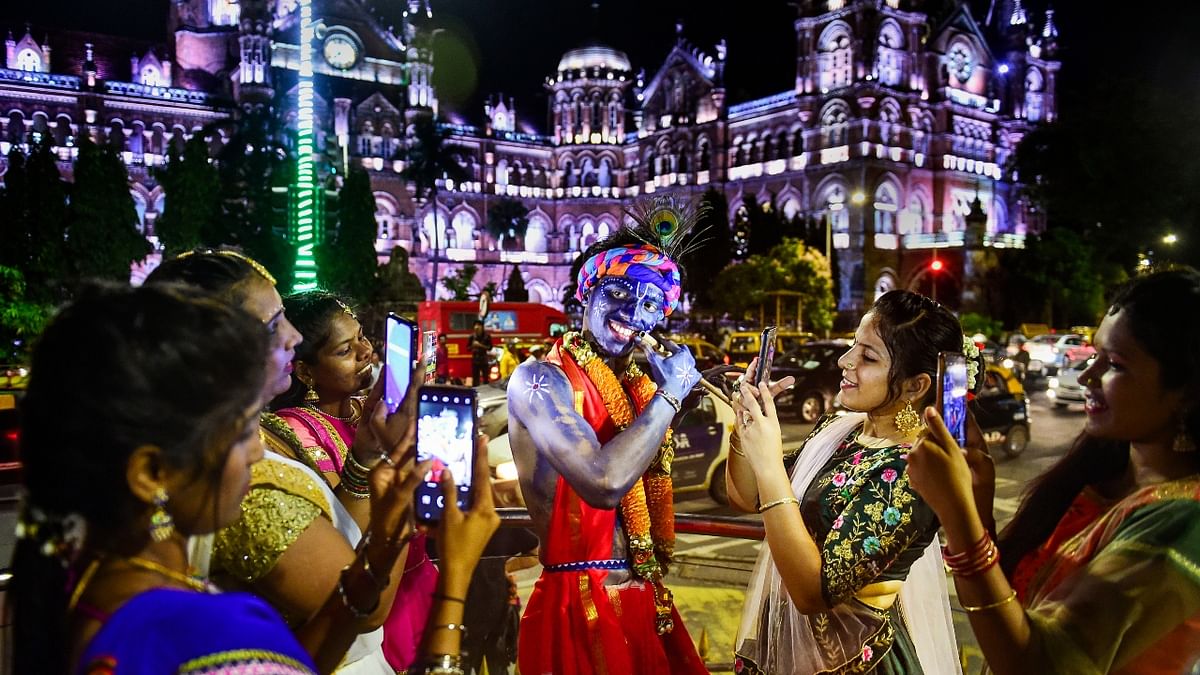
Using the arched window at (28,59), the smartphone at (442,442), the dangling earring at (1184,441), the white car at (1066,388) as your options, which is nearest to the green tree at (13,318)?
the smartphone at (442,442)

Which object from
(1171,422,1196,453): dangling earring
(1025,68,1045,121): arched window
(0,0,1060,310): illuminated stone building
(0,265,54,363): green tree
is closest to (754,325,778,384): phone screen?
(1171,422,1196,453): dangling earring

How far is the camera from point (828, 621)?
2.83 metres

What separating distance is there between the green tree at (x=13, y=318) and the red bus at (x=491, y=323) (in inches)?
Result: 429

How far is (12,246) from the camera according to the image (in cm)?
3456

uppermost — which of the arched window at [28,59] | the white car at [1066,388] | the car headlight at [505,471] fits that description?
the arched window at [28,59]

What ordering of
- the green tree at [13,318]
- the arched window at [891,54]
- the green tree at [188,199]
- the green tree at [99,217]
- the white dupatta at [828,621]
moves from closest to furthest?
the white dupatta at [828,621] < the green tree at [13,318] < the green tree at [99,217] < the green tree at [188,199] < the arched window at [891,54]

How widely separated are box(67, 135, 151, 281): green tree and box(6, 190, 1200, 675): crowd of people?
37.6 meters

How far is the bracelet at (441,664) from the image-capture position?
69.0 inches

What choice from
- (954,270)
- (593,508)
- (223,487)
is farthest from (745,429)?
(954,270)

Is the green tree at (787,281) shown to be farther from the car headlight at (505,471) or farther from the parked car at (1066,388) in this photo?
the car headlight at (505,471)

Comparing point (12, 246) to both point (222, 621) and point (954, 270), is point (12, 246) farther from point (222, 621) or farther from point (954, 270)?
point (954, 270)

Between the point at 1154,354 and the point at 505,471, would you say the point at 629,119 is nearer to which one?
the point at 505,471

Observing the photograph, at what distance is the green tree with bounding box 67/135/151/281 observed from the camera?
35719 mm

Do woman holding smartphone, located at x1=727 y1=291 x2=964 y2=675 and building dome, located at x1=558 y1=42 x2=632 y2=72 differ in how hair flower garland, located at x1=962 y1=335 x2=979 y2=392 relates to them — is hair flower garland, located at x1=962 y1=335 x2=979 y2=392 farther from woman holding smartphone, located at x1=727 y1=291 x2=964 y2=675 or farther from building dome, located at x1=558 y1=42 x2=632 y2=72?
building dome, located at x1=558 y1=42 x2=632 y2=72
